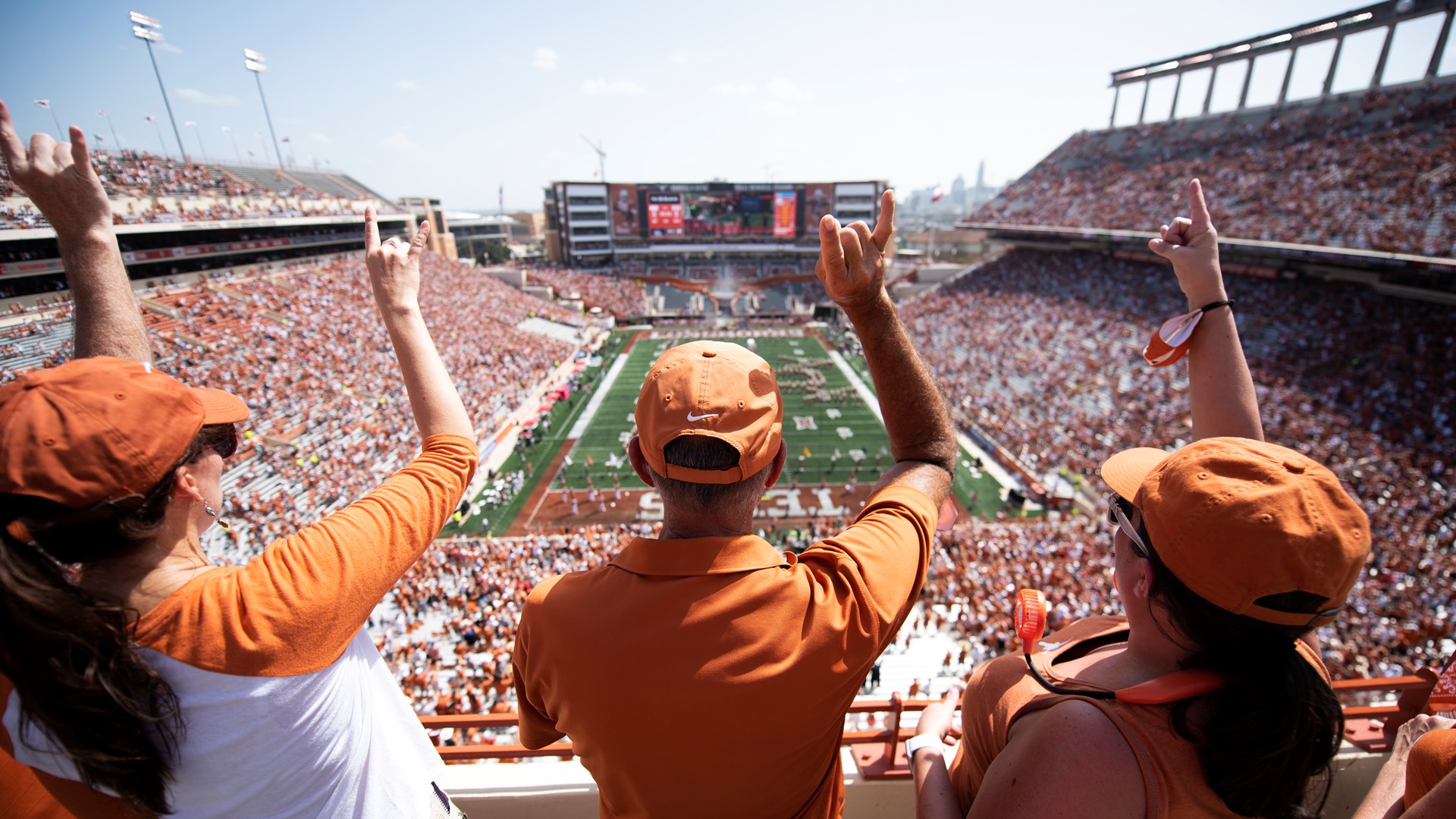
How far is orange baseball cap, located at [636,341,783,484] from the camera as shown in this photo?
118 centimetres

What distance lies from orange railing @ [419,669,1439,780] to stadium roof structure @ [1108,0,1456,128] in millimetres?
35787

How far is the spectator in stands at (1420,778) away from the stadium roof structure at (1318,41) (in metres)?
36.6

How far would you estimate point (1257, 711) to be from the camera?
107 centimetres

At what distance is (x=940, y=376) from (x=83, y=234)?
2552 cm

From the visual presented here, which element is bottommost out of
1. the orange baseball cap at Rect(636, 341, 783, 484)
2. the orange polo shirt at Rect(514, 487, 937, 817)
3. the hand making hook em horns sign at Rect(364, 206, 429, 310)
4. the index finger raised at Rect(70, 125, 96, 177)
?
the orange polo shirt at Rect(514, 487, 937, 817)

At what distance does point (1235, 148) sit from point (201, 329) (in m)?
44.3

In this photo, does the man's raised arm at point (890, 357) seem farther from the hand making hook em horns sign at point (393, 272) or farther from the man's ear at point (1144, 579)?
the hand making hook em horns sign at point (393, 272)

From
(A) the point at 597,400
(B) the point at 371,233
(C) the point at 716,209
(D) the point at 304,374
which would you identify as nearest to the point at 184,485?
(B) the point at 371,233

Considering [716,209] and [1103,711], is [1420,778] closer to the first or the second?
[1103,711]

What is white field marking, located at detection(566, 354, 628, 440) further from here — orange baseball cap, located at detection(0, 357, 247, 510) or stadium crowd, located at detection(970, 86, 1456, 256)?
stadium crowd, located at detection(970, 86, 1456, 256)

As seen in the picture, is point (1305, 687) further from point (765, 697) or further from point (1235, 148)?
point (1235, 148)

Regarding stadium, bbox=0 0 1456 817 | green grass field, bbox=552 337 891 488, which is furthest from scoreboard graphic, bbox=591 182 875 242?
green grass field, bbox=552 337 891 488

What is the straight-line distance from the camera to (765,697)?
1102 mm

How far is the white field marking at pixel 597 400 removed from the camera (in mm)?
21219
